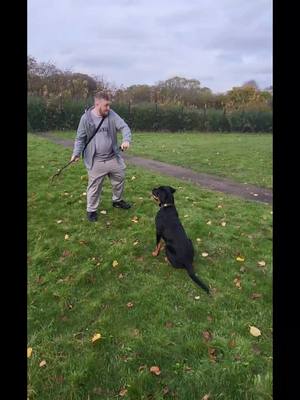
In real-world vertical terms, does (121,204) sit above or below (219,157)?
below

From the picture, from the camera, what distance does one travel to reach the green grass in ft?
11.7

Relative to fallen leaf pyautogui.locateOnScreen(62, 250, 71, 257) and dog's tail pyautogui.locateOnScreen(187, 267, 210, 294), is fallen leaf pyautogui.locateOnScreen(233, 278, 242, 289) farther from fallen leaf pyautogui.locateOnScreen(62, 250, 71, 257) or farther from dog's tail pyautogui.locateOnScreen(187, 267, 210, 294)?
fallen leaf pyautogui.locateOnScreen(62, 250, 71, 257)

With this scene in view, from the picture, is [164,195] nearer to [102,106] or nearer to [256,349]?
[102,106]

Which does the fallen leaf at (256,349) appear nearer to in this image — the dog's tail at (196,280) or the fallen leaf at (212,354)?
the fallen leaf at (212,354)

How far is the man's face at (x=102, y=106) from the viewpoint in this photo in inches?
258

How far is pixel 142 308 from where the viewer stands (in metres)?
4.70

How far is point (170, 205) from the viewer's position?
575 centimetres

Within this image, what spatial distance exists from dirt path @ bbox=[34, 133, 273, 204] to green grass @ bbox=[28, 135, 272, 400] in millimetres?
1852

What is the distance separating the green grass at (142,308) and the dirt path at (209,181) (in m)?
1.85

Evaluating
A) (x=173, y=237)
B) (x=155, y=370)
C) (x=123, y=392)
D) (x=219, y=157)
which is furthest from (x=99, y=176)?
(x=219, y=157)

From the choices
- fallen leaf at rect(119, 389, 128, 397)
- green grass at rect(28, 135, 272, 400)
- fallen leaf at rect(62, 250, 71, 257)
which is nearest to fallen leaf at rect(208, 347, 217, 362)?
green grass at rect(28, 135, 272, 400)

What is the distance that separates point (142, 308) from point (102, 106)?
3396 millimetres

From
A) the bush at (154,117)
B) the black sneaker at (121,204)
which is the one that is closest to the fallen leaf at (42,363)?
the black sneaker at (121,204)
